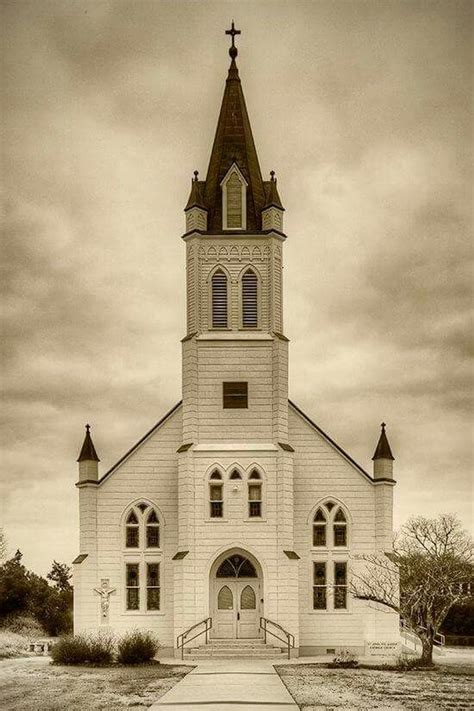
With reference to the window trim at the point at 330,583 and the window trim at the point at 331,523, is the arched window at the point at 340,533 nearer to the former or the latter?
the window trim at the point at 331,523

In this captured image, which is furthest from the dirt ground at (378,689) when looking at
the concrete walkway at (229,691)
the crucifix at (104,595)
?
the crucifix at (104,595)

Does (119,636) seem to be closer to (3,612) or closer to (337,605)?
(337,605)

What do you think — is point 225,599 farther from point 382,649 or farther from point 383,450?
point 383,450

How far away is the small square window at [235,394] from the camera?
44.1m

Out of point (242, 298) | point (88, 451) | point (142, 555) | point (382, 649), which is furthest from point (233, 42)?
point (382, 649)

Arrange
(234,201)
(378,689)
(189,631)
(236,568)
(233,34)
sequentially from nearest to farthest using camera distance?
(378,689) < (189,631) < (236,568) < (234,201) < (233,34)

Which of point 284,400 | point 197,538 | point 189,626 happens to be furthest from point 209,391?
point 189,626

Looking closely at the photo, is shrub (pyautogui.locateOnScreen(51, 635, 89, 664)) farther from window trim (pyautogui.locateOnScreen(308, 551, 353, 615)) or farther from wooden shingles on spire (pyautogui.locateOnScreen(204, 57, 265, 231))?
wooden shingles on spire (pyautogui.locateOnScreen(204, 57, 265, 231))

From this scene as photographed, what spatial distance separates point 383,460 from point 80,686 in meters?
19.1

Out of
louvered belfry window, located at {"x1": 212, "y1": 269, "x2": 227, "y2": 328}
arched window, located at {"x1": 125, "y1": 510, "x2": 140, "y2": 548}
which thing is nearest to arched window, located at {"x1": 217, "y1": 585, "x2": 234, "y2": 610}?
arched window, located at {"x1": 125, "y1": 510, "x2": 140, "y2": 548}

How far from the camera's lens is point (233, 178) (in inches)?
1807

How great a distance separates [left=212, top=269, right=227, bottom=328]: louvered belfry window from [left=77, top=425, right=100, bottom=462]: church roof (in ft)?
22.6

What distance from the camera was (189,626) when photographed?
41625 mm

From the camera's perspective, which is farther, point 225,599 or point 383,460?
point 383,460
